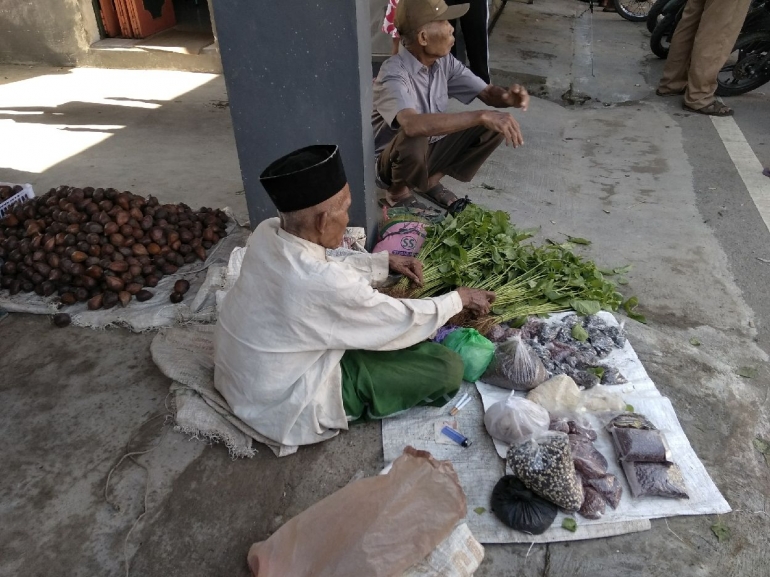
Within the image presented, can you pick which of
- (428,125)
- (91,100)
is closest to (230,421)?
(428,125)

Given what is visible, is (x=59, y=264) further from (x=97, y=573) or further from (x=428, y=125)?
(x=428, y=125)

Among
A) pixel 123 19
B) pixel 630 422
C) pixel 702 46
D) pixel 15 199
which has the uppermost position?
pixel 702 46

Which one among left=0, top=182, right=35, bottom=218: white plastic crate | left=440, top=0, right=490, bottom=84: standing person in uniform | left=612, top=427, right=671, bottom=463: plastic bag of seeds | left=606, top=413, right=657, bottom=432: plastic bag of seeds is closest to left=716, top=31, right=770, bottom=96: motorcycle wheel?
left=440, top=0, right=490, bottom=84: standing person in uniform

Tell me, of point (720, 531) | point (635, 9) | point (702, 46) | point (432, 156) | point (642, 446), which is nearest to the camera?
point (720, 531)

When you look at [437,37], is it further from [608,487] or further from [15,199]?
[15,199]

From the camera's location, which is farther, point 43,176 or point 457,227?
point 43,176

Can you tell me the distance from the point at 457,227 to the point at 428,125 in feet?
2.28

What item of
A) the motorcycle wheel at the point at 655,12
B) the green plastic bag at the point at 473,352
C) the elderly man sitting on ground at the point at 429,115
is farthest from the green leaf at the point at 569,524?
the motorcycle wheel at the point at 655,12

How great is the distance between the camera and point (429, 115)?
11.7 feet

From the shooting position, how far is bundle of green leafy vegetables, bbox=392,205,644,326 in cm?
309

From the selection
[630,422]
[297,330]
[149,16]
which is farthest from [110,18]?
[630,422]

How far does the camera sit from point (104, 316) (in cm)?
322

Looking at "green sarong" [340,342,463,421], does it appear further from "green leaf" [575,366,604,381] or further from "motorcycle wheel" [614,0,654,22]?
"motorcycle wheel" [614,0,654,22]

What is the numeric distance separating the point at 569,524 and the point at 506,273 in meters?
1.51
